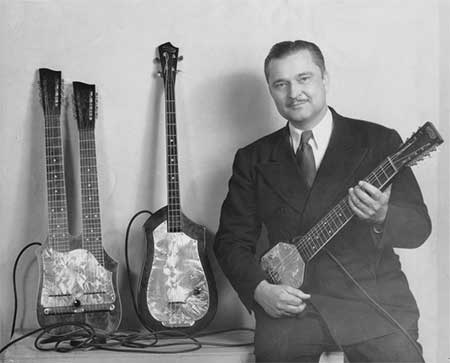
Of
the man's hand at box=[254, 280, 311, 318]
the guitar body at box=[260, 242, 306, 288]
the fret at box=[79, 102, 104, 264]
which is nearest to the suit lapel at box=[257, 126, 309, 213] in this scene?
the guitar body at box=[260, 242, 306, 288]

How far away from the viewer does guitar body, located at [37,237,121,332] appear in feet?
6.93

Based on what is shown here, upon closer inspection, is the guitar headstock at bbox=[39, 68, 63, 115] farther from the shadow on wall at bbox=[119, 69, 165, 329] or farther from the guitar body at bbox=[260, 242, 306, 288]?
the guitar body at bbox=[260, 242, 306, 288]

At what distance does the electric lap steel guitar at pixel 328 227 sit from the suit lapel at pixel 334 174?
0.08 feet

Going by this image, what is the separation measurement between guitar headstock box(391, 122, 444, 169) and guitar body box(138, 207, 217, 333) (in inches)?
23.8

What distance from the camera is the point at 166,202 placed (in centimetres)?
222

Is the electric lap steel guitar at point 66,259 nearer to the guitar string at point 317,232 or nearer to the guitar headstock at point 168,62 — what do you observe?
the guitar headstock at point 168,62

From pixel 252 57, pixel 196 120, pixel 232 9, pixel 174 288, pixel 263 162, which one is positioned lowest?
pixel 174 288

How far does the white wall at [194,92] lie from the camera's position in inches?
86.4

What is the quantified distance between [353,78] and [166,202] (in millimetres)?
653

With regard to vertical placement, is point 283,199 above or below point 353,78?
below

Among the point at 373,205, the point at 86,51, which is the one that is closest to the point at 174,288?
the point at 373,205

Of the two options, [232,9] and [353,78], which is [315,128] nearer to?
[353,78]

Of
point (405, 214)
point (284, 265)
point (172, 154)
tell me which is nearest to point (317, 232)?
point (284, 265)

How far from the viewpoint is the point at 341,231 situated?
81.8 inches
